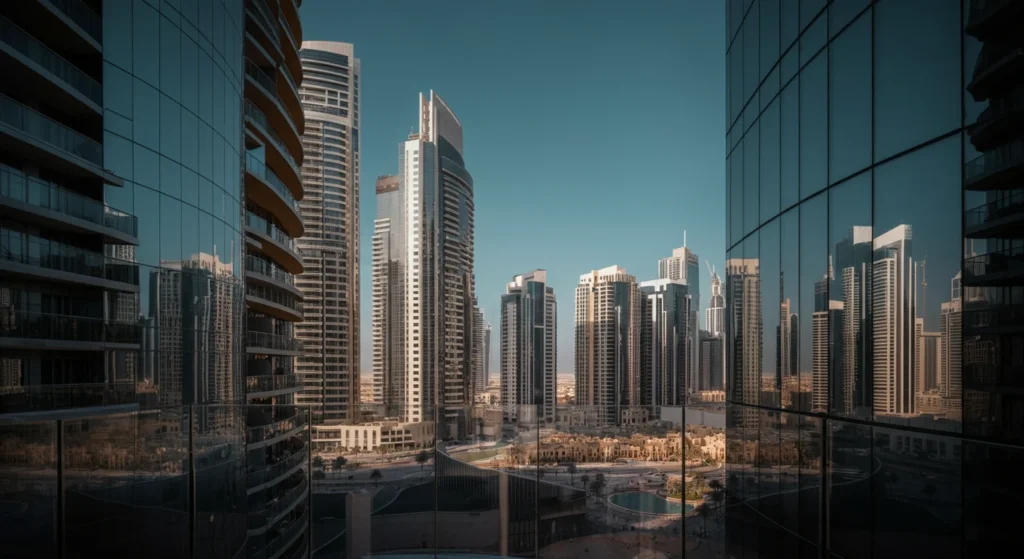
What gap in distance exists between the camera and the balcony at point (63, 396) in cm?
1272

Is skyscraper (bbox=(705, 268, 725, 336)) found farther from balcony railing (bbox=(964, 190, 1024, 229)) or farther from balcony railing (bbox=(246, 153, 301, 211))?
balcony railing (bbox=(964, 190, 1024, 229))

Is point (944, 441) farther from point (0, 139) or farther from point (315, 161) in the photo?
point (315, 161)

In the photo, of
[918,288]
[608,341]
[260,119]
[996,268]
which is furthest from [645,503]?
[608,341]

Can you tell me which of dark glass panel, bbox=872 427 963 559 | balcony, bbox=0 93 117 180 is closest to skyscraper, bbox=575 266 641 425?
balcony, bbox=0 93 117 180

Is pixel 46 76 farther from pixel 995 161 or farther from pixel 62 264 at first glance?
pixel 995 161

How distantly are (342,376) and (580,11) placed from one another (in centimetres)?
4600

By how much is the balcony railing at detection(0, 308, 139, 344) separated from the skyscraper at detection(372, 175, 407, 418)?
68490 millimetres

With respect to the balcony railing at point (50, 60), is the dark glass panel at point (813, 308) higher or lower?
lower

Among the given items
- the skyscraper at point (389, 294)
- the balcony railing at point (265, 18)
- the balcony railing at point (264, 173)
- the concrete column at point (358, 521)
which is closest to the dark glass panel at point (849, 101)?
the concrete column at point (358, 521)

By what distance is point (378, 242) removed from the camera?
11794cm

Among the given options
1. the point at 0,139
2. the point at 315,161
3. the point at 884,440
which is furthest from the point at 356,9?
the point at 884,440

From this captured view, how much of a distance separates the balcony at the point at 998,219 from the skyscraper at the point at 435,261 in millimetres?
82765

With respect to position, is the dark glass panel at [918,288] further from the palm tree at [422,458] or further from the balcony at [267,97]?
the balcony at [267,97]

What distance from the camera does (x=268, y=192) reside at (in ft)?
77.8
